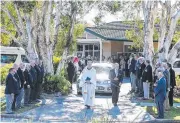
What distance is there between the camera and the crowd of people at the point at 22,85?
13375 millimetres

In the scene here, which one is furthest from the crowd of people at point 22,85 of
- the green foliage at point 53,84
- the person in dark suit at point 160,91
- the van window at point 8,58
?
the van window at point 8,58

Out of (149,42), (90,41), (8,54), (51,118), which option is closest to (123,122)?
(51,118)

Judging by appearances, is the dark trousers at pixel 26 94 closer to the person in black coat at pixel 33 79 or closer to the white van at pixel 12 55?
the person in black coat at pixel 33 79

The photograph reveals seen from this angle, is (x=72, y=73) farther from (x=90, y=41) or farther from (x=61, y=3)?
(x=90, y=41)

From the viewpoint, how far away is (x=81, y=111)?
14.6 metres

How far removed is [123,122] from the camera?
40.2 ft

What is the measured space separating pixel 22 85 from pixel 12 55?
47.2ft

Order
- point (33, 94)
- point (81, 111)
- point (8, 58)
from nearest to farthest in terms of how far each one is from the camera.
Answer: point (81, 111) < point (33, 94) < point (8, 58)

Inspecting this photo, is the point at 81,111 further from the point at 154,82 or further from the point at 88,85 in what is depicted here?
the point at 154,82

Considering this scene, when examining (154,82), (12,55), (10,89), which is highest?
(12,55)

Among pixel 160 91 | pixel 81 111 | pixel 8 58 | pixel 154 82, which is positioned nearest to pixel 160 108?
pixel 160 91

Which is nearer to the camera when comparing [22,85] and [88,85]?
[22,85]

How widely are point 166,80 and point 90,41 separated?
21545 millimetres

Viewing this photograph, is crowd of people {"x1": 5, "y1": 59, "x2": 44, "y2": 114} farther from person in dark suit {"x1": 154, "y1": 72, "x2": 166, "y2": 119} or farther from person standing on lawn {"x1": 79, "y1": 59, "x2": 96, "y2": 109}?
person in dark suit {"x1": 154, "y1": 72, "x2": 166, "y2": 119}
